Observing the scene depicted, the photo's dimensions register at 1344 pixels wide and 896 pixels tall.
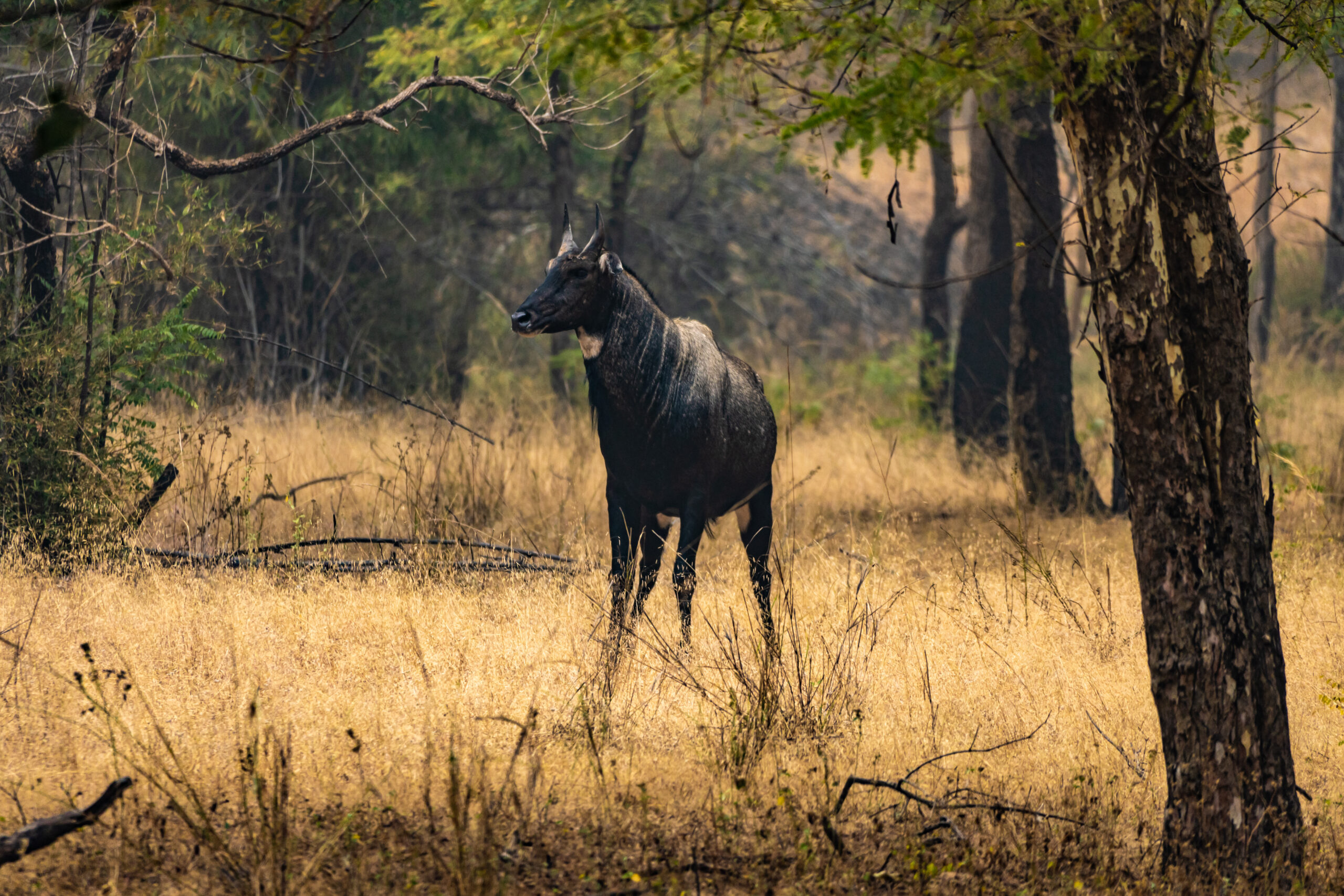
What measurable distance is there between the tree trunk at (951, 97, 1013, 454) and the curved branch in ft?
19.6

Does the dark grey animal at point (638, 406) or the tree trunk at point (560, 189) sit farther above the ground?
the tree trunk at point (560, 189)

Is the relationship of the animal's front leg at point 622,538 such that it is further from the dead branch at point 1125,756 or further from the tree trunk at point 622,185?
the tree trunk at point 622,185

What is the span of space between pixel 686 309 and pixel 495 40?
32.5ft

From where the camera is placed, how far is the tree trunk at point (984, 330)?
1229 centimetres

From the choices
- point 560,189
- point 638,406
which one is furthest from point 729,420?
point 560,189

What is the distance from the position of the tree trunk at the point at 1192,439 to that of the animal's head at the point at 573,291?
9.71 feet

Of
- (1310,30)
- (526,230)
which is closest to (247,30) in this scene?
(1310,30)

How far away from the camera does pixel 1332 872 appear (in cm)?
424

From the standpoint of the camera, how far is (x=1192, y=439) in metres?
3.94

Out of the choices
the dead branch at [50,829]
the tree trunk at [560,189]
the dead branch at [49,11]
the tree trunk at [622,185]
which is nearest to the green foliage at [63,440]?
the dead branch at [50,829]

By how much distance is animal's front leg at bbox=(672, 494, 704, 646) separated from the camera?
6.57 meters

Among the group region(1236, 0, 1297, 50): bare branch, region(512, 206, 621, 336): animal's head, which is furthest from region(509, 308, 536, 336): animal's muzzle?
region(1236, 0, 1297, 50): bare branch

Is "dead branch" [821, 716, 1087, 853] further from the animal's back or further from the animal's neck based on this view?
the animal's neck

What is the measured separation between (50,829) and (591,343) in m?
3.65
